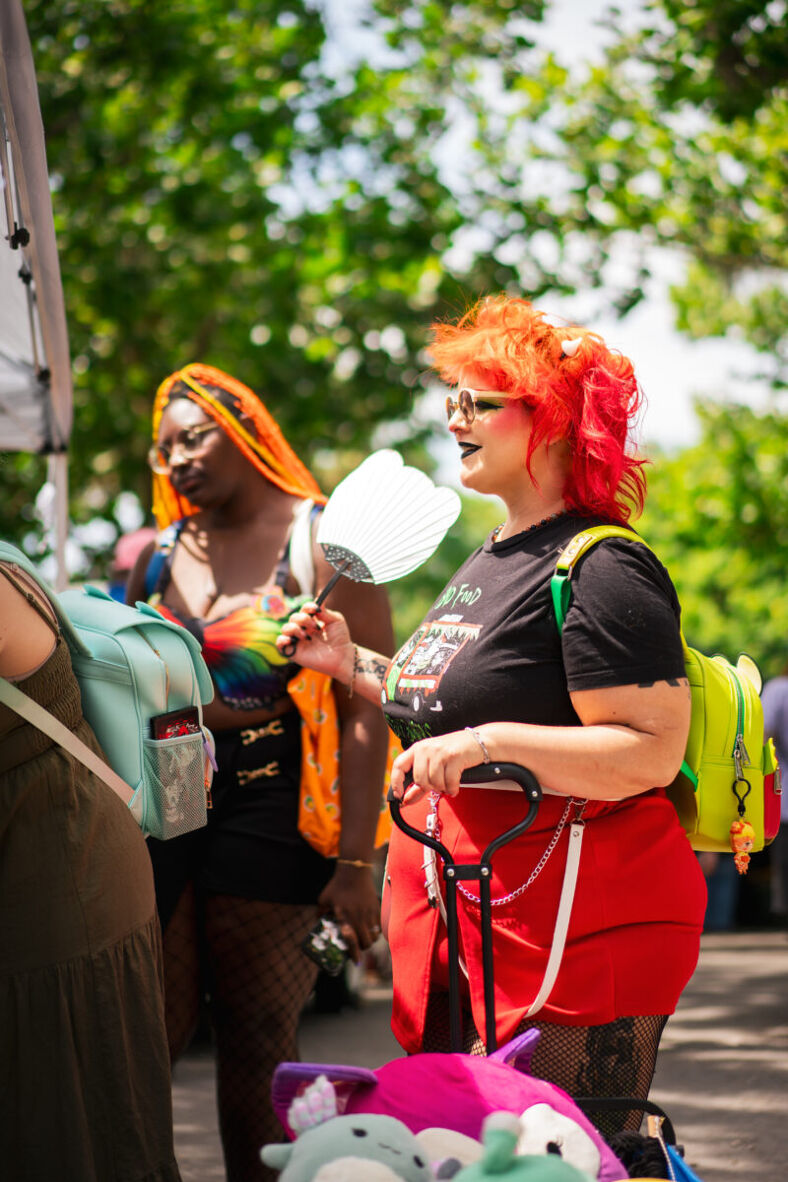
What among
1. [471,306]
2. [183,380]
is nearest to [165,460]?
[183,380]

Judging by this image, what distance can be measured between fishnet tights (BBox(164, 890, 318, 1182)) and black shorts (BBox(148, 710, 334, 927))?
0.15 ft

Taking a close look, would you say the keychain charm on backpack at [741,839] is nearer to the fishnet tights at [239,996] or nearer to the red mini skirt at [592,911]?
the red mini skirt at [592,911]

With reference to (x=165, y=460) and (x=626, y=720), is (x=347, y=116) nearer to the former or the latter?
(x=165, y=460)

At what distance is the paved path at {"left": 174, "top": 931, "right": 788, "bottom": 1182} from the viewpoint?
12.9ft

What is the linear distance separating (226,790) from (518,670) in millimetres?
1091

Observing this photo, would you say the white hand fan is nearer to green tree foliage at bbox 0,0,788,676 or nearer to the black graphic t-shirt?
the black graphic t-shirt

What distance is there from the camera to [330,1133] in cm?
148

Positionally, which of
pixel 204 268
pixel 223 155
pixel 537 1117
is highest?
pixel 537 1117

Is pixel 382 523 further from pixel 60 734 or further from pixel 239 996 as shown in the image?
pixel 239 996

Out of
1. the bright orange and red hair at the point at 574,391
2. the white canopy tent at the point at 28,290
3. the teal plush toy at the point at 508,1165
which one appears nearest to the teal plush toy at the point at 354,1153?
the teal plush toy at the point at 508,1165

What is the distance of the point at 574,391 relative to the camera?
6.99 feet

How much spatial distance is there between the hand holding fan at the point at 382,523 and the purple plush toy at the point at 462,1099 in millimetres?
1069

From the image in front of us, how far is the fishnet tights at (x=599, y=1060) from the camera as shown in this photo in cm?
198

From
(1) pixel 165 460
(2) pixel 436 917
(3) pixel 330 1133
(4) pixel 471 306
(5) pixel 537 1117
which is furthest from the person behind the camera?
(1) pixel 165 460
